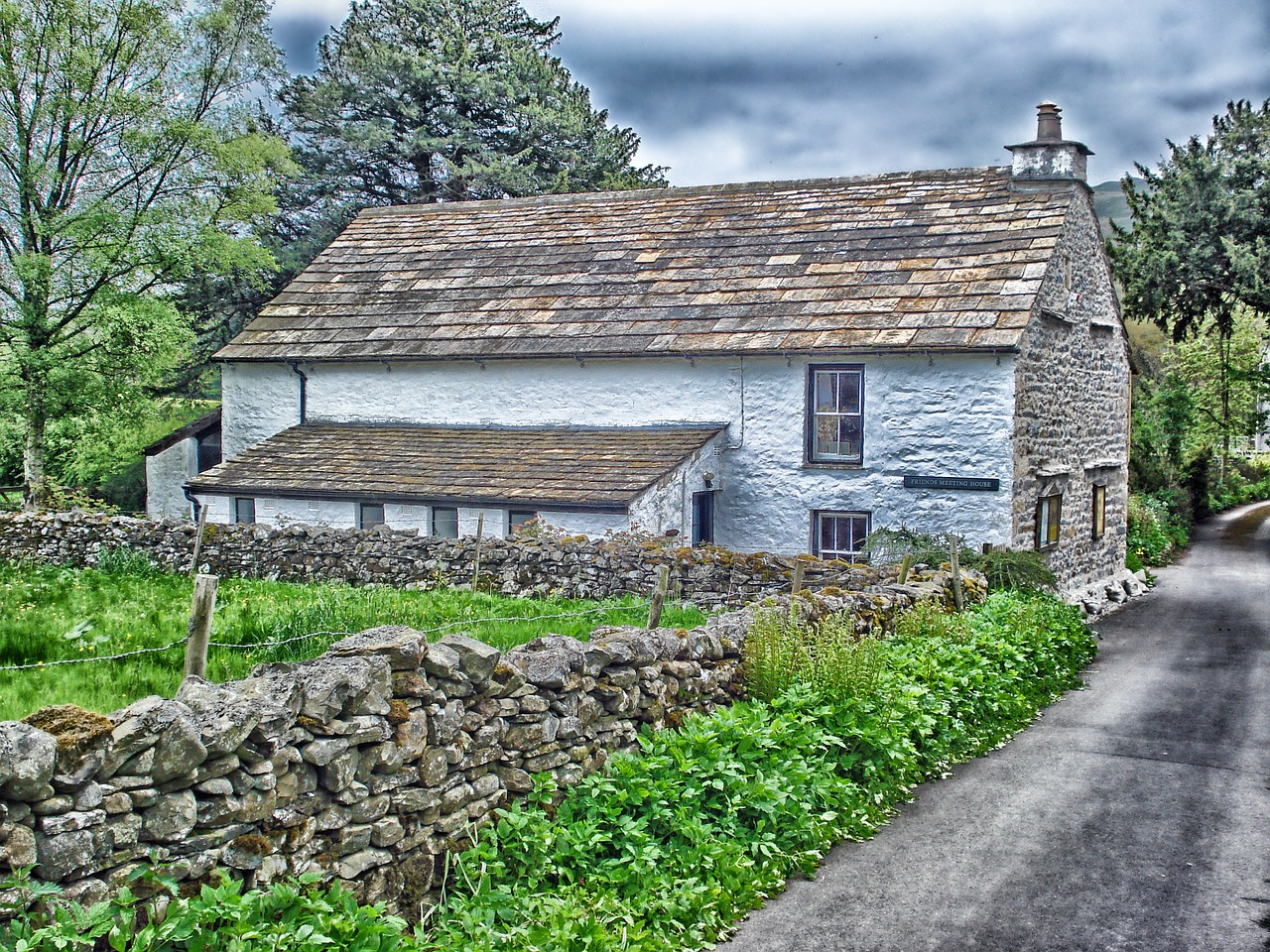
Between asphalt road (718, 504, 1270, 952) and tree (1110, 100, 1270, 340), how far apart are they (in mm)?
22009

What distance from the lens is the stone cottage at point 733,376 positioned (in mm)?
18562

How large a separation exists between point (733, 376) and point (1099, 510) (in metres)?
9.47

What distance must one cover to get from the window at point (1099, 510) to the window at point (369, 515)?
14.7m

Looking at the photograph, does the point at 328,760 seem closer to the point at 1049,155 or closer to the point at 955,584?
the point at 955,584

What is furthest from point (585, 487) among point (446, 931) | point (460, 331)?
point (446, 931)

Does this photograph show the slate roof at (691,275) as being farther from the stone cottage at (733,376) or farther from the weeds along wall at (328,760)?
the weeds along wall at (328,760)

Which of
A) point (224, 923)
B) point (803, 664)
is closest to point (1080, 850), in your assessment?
point (803, 664)

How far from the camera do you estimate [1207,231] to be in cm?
3269

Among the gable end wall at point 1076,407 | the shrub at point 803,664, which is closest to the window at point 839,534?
the gable end wall at point 1076,407

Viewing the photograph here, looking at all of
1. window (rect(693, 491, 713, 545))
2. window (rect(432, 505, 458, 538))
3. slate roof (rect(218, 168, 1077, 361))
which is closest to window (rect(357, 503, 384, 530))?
window (rect(432, 505, 458, 538))

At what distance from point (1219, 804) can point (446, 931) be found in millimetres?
6770

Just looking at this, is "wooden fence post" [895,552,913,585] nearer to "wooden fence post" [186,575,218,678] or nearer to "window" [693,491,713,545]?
"window" [693,491,713,545]

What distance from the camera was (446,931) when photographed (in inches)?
237

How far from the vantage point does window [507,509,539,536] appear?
60.0ft
